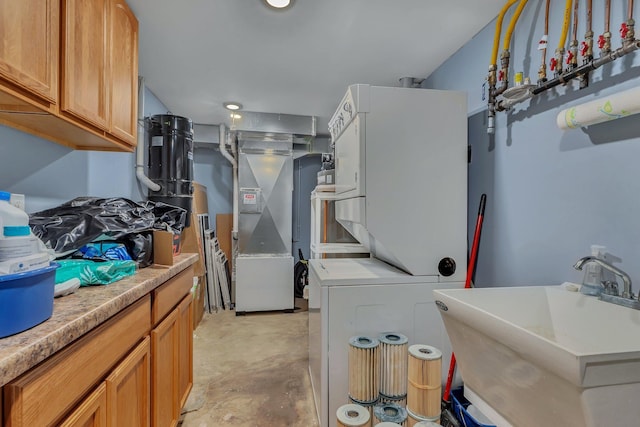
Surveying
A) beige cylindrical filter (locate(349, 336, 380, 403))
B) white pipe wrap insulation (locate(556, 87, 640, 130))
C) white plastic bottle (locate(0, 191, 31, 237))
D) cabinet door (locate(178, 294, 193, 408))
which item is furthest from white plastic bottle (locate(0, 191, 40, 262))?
white pipe wrap insulation (locate(556, 87, 640, 130))

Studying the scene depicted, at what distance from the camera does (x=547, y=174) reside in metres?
1.44

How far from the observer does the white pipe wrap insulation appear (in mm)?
988

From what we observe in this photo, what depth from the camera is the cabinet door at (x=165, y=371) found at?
1359mm

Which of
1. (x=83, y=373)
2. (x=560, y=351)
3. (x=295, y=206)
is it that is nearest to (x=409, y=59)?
(x=560, y=351)

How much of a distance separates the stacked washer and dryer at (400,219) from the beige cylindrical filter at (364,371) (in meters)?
0.17

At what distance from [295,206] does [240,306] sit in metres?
1.73

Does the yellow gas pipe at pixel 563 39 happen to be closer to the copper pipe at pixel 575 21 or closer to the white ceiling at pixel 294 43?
the copper pipe at pixel 575 21

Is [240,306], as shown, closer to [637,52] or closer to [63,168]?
[63,168]

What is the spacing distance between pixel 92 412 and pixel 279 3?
192 centimetres

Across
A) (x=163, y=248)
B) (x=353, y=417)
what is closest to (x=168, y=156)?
(x=163, y=248)

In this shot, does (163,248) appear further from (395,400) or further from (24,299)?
(395,400)

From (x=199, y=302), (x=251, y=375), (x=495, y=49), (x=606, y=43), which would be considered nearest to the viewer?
(x=606, y=43)

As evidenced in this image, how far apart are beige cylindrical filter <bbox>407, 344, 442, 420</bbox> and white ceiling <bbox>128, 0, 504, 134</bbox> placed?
1.81 meters

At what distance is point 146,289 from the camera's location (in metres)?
1.25
